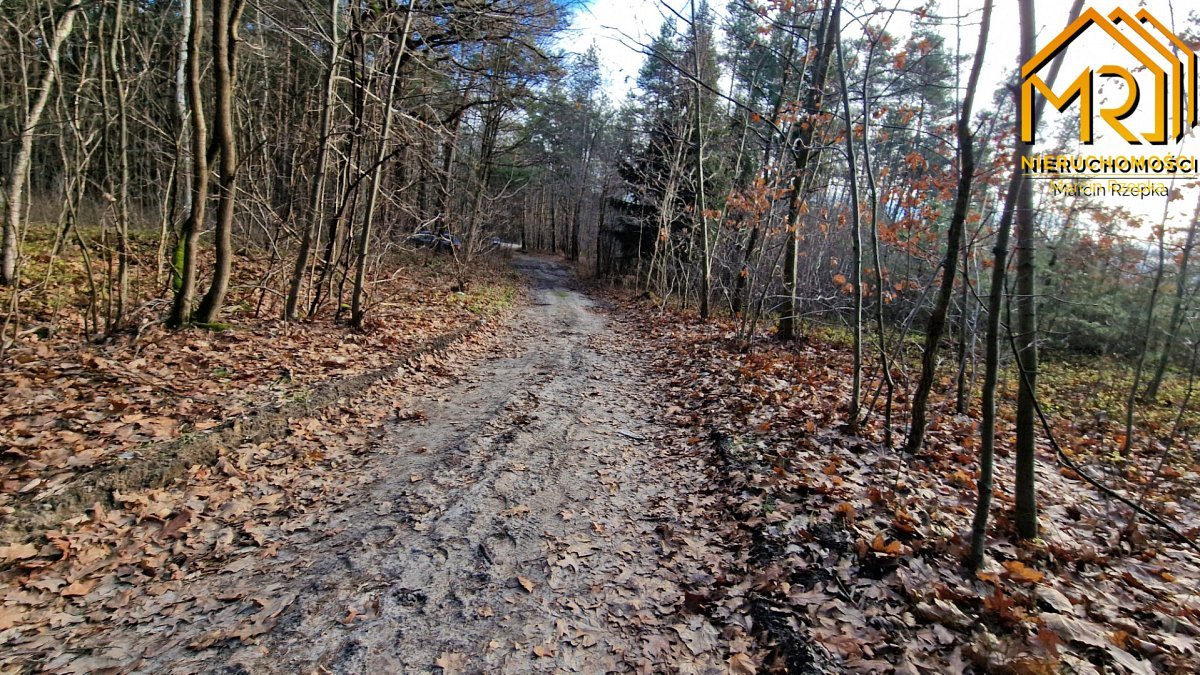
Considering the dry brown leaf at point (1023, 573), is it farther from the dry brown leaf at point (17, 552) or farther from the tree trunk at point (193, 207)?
the tree trunk at point (193, 207)

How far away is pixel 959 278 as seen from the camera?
26.1ft

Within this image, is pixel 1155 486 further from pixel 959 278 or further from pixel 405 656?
pixel 405 656

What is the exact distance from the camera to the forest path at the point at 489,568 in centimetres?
279

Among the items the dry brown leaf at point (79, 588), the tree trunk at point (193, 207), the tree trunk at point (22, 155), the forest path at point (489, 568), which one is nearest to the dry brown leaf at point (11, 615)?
the dry brown leaf at point (79, 588)

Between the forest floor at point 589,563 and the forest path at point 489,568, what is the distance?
2cm

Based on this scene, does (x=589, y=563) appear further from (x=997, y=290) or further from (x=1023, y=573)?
(x=997, y=290)

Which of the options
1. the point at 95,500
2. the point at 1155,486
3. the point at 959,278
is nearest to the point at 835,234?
the point at 959,278

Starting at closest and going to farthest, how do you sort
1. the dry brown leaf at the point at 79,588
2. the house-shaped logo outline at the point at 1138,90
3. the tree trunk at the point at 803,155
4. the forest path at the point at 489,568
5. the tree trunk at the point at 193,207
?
the forest path at the point at 489,568 → the dry brown leaf at the point at 79,588 → the house-shaped logo outline at the point at 1138,90 → the tree trunk at the point at 193,207 → the tree trunk at the point at 803,155

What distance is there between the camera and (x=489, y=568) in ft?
11.5

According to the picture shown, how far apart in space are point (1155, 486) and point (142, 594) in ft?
30.1

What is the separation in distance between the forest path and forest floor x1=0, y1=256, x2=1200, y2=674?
18 millimetres

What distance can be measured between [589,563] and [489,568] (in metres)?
0.72

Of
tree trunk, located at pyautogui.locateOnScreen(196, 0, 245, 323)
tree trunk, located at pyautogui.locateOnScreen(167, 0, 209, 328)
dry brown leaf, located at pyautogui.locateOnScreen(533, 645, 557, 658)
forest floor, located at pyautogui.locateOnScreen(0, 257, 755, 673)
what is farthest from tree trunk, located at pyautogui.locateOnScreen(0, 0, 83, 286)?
dry brown leaf, located at pyautogui.locateOnScreen(533, 645, 557, 658)

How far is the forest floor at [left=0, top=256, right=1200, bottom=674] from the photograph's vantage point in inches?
108
